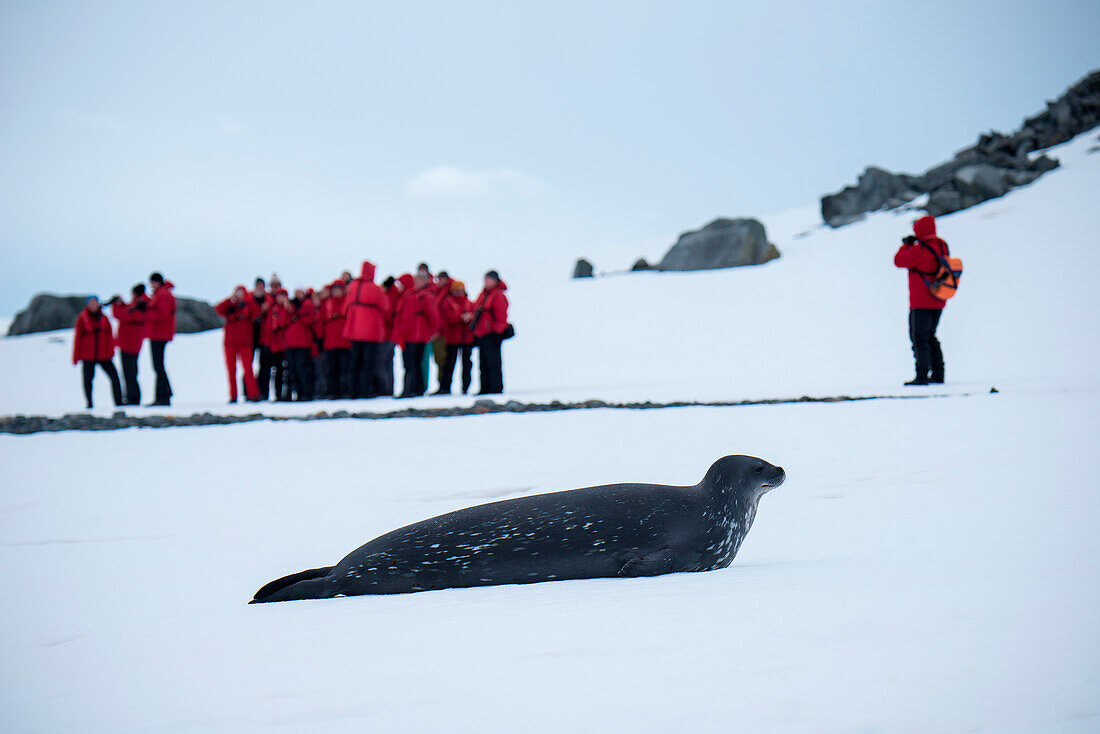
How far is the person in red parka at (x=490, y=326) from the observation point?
13.6m

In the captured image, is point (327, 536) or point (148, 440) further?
point (148, 440)

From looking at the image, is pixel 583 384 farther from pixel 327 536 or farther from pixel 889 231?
pixel 889 231

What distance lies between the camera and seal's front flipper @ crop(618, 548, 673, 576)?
10.4ft

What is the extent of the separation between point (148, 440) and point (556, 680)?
7.29 m

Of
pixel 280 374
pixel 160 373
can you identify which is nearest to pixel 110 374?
pixel 160 373

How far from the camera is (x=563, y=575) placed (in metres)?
3.17

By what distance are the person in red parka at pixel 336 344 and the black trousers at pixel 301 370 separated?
346 millimetres

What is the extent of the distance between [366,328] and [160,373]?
10.8 feet

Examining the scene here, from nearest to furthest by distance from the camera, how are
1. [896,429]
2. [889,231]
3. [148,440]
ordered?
[896,429] < [148,440] < [889,231]

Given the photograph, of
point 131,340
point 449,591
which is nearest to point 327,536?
point 449,591

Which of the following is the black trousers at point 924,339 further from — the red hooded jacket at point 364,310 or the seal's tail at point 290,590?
the seal's tail at point 290,590

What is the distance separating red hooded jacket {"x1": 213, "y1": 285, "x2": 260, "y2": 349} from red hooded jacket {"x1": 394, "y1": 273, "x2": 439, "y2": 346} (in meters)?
2.61

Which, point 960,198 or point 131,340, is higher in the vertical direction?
point 960,198

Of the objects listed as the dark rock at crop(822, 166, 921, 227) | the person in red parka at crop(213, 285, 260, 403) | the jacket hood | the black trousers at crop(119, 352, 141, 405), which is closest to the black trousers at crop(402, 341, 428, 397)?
the person in red parka at crop(213, 285, 260, 403)
